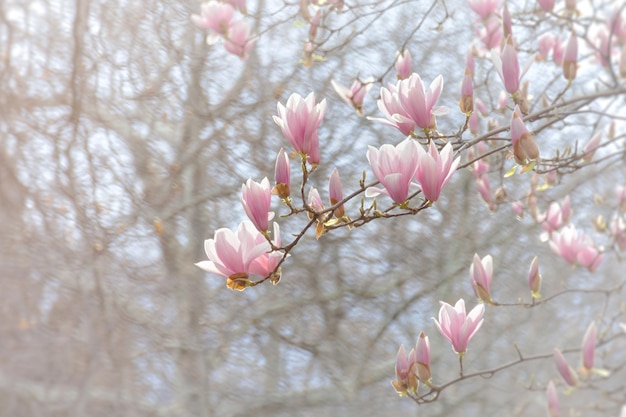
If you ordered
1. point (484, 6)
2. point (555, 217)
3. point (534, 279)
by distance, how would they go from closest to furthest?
1. point (534, 279)
2. point (484, 6)
3. point (555, 217)

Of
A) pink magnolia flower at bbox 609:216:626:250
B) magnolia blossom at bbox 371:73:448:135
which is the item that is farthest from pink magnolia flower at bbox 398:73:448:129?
pink magnolia flower at bbox 609:216:626:250

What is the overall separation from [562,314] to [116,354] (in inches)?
40.6

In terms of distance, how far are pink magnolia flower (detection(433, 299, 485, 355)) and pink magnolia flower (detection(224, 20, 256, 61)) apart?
0.43m

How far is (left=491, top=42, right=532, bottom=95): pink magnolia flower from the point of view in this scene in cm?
42

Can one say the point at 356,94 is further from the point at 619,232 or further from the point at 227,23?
the point at 619,232

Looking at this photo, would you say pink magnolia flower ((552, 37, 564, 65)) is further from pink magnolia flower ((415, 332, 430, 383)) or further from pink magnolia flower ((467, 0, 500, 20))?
pink magnolia flower ((415, 332, 430, 383))

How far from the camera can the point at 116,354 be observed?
136 centimetres

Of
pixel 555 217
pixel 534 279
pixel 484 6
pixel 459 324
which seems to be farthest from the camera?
pixel 555 217

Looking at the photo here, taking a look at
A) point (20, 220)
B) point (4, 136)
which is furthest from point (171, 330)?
point (4, 136)

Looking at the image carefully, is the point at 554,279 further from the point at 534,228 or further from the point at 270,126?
the point at 270,126

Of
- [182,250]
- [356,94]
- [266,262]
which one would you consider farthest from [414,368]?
[182,250]

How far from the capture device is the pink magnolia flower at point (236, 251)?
38 cm

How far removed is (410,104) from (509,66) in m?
0.09

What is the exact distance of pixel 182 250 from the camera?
1.36 m
